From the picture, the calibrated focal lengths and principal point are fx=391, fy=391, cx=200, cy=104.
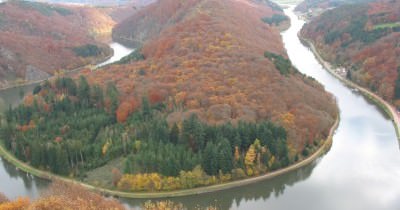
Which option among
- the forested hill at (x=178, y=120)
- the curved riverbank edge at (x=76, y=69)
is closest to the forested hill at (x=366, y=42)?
the forested hill at (x=178, y=120)

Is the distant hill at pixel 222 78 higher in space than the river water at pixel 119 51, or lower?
higher

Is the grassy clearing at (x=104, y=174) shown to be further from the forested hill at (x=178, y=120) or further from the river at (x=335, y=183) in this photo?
the river at (x=335, y=183)

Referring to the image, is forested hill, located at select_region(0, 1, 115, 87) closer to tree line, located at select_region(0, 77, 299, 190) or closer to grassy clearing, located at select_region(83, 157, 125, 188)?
tree line, located at select_region(0, 77, 299, 190)

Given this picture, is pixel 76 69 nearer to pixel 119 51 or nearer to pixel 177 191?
pixel 119 51

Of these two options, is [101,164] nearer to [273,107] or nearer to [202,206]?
[202,206]

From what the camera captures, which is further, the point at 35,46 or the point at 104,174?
the point at 35,46

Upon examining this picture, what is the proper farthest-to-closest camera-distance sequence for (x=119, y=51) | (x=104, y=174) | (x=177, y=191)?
(x=119, y=51) < (x=104, y=174) < (x=177, y=191)

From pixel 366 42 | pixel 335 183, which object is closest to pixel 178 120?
pixel 335 183
